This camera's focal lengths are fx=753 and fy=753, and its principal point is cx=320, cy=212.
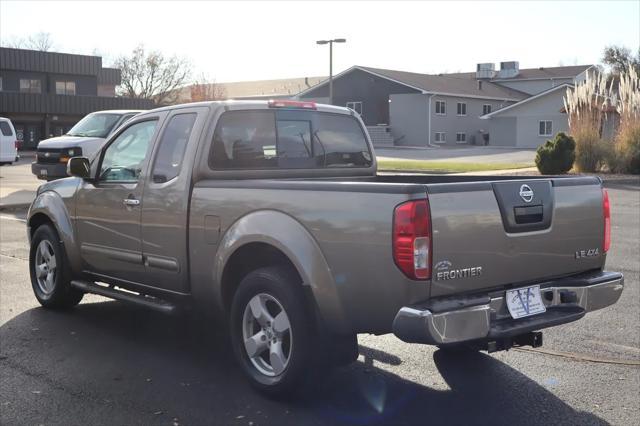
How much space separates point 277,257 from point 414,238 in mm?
1169

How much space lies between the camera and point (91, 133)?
18.2 metres

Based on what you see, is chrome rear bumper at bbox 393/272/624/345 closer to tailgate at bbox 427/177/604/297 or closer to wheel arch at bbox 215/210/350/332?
tailgate at bbox 427/177/604/297

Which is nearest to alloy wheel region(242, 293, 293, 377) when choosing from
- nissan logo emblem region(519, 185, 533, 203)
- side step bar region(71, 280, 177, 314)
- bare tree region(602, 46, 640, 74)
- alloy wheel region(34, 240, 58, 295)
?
side step bar region(71, 280, 177, 314)

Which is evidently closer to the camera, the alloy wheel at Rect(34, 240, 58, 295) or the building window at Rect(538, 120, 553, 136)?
the alloy wheel at Rect(34, 240, 58, 295)

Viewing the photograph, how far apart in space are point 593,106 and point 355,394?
21.9 metres

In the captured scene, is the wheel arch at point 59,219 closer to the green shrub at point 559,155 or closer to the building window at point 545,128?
the green shrub at point 559,155

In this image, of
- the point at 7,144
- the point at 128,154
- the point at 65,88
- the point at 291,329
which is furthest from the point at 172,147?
the point at 65,88

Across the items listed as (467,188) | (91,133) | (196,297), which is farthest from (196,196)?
(91,133)

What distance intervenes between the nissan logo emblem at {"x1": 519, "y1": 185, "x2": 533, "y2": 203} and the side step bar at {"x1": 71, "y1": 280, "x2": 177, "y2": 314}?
2652mm

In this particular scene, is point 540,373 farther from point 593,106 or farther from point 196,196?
point 593,106

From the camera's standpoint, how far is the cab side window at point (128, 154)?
618 centimetres

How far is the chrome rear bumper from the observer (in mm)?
4051

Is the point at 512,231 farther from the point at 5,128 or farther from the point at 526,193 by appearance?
the point at 5,128

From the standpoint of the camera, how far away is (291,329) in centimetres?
462
